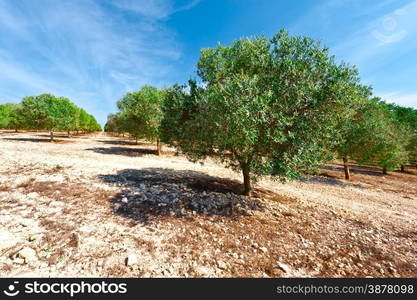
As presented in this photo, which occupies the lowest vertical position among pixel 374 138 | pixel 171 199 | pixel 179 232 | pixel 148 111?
pixel 179 232

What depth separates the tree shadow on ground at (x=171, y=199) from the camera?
9242mm

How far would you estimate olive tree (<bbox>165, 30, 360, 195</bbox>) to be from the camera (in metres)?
9.06

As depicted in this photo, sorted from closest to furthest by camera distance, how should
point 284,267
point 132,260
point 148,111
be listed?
point 132,260
point 284,267
point 148,111

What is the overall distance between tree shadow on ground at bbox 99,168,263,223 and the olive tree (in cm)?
263

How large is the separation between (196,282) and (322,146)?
35.0 feet

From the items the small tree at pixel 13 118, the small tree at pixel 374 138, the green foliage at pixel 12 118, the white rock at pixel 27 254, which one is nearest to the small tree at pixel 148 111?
the white rock at pixel 27 254

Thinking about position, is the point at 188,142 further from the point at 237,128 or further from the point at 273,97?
the point at 273,97

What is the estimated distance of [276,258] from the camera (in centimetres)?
669

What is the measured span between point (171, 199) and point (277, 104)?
796 cm

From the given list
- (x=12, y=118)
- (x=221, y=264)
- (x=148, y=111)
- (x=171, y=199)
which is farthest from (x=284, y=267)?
(x=12, y=118)

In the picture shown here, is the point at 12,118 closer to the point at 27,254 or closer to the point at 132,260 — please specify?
the point at 27,254

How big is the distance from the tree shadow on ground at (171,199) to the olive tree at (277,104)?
2.63 metres

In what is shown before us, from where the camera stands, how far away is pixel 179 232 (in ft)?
25.2

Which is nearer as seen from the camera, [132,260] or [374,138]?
[132,260]
